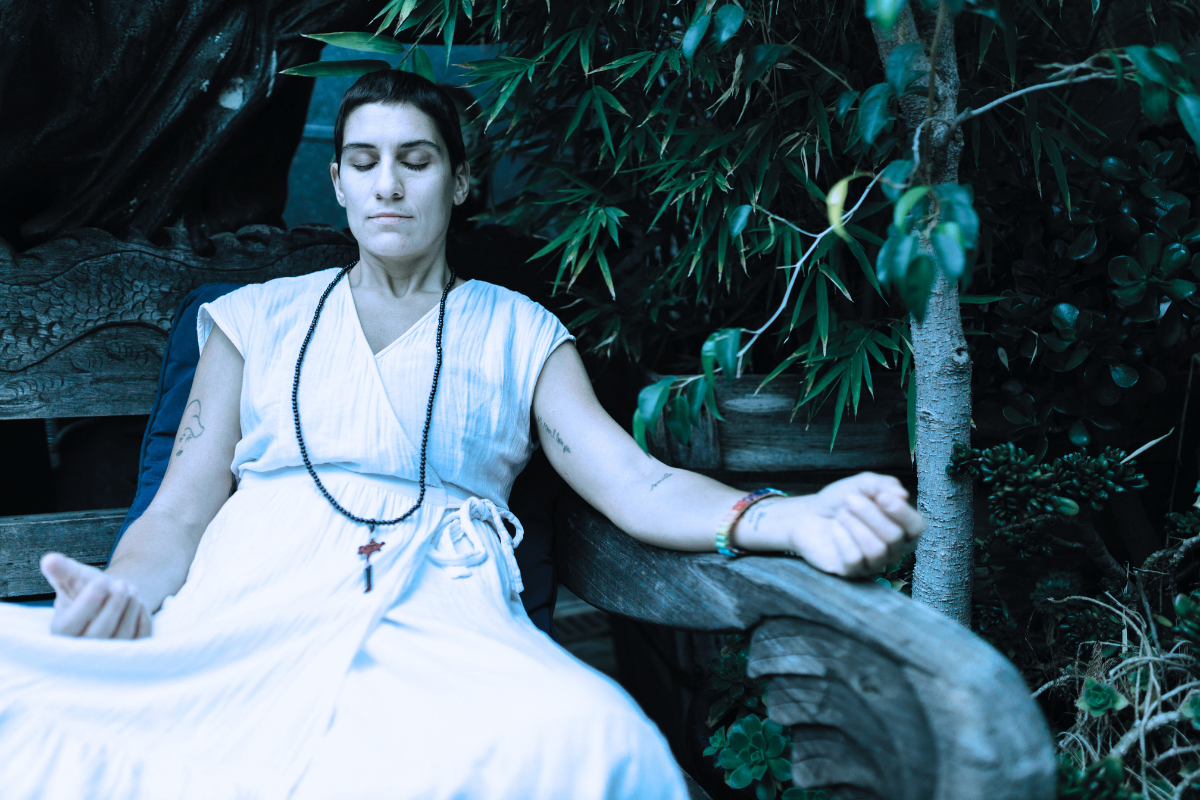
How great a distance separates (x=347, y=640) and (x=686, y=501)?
22.3 inches

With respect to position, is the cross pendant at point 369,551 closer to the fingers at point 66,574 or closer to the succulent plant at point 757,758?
the fingers at point 66,574

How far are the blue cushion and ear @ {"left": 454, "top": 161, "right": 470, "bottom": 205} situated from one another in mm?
579

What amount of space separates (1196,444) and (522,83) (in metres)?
1.84

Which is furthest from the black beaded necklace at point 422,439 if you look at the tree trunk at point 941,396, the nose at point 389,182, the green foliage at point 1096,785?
the green foliage at point 1096,785

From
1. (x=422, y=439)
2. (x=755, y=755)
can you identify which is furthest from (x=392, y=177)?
(x=755, y=755)

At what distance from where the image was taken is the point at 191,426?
1501 millimetres

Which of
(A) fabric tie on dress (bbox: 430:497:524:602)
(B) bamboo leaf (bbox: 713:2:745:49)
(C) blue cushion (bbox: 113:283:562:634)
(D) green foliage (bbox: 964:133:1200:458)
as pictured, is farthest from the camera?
(C) blue cushion (bbox: 113:283:562:634)

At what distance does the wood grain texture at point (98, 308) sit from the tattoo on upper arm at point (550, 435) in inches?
33.3

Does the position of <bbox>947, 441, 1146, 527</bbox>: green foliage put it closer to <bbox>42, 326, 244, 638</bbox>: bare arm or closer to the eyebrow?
the eyebrow

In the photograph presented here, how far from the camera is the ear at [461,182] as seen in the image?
1.61 m

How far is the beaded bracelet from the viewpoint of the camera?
1.14m

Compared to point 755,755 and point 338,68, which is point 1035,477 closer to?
point 755,755

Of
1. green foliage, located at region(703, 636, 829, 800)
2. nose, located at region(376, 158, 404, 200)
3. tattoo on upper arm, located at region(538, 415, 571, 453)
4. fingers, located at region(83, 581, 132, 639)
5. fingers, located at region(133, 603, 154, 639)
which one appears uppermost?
nose, located at region(376, 158, 404, 200)

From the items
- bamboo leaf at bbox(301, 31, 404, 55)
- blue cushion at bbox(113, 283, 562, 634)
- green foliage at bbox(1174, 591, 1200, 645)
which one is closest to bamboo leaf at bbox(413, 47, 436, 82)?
bamboo leaf at bbox(301, 31, 404, 55)
